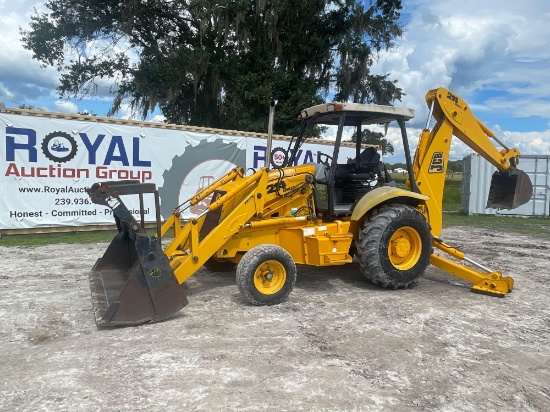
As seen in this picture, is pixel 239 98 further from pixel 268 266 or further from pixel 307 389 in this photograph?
pixel 307 389

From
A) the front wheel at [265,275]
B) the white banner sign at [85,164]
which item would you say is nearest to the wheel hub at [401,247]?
the front wheel at [265,275]

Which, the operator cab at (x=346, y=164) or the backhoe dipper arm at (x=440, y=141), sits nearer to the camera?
the operator cab at (x=346, y=164)

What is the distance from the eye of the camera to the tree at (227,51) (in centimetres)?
1767

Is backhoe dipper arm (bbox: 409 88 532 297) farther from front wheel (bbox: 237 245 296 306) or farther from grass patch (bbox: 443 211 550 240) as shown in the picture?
grass patch (bbox: 443 211 550 240)

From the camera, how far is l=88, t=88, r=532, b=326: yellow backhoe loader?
15.5 ft

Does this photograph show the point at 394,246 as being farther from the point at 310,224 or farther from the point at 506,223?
the point at 506,223

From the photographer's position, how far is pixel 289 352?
13.0ft

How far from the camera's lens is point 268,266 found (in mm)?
5266

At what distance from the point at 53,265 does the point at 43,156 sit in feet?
12.2

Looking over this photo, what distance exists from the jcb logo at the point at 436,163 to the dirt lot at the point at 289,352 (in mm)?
1614

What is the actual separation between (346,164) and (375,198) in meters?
0.89

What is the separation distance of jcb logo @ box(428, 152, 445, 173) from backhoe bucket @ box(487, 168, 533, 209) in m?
1.18

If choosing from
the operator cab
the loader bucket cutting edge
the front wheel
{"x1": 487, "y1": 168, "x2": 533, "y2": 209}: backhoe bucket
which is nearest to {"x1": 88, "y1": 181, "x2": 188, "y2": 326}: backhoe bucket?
the loader bucket cutting edge

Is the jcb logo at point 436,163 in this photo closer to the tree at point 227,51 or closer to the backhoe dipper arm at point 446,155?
the backhoe dipper arm at point 446,155
